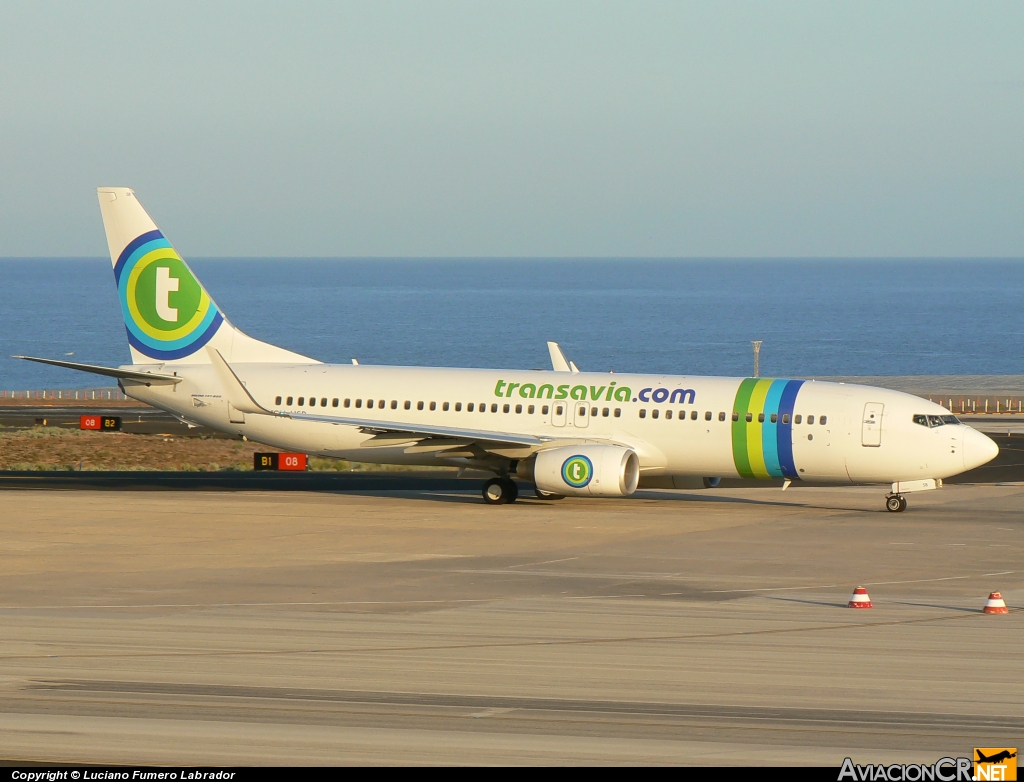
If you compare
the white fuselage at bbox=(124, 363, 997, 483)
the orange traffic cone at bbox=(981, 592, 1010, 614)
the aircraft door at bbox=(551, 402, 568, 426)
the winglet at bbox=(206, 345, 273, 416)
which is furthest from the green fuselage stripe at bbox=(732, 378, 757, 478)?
the orange traffic cone at bbox=(981, 592, 1010, 614)

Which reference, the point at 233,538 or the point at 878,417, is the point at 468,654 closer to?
the point at 233,538

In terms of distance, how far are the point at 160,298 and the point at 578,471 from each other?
1440 cm

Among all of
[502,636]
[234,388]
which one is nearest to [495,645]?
[502,636]

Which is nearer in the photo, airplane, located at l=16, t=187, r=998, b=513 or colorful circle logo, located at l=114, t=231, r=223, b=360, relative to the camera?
airplane, located at l=16, t=187, r=998, b=513

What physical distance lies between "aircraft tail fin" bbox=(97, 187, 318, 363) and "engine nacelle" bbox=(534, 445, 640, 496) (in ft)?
30.4

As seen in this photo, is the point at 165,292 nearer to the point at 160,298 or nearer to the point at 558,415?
the point at 160,298

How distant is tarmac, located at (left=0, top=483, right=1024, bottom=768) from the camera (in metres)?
15.2

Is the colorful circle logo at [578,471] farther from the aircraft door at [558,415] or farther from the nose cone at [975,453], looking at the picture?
the nose cone at [975,453]

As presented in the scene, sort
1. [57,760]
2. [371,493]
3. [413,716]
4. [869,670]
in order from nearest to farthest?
[57,760] < [413,716] < [869,670] < [371,493]

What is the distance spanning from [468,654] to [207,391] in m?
23.5

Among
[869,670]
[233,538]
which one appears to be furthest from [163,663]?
[233,538]

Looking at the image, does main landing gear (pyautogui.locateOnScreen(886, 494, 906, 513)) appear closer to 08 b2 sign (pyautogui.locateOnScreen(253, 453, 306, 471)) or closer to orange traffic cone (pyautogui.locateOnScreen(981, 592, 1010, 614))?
orange traffic cone (pyautogui.locateOnScreen(981, 592, 1010, 614))

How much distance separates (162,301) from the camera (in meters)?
42.3

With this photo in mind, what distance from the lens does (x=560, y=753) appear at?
14.6 m
